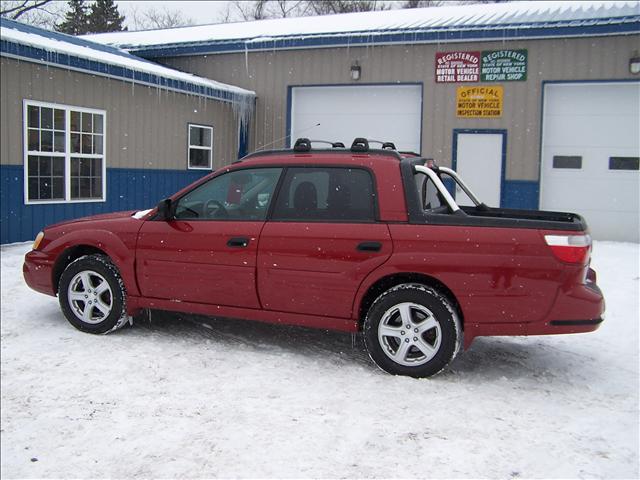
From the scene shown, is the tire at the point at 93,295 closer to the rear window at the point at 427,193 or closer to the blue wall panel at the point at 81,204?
the rear window at the point at 427,193

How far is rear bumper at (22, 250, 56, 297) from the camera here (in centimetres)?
549

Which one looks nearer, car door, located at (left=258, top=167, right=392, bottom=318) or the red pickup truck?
the red pickup truck

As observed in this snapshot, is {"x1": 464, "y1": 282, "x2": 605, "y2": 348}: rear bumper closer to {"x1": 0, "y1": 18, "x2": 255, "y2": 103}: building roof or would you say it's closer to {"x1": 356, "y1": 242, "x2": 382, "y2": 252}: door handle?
{"x1": 356, "y1": 242, "x2": 382, "y2": 252}: door handle

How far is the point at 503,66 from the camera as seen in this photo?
518 inches

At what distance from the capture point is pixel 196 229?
196 inches

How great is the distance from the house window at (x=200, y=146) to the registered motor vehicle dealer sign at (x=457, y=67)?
18.3 feet

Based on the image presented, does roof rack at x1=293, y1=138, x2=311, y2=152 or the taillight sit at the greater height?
roof rack at x1=293, y1=138, x2=311, y2=152

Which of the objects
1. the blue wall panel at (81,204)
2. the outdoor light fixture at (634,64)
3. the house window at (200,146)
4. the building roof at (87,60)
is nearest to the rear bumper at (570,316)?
the blue wall panel at (81,204)

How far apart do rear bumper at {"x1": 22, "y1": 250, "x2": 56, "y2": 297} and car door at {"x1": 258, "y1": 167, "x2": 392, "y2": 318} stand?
2105mm

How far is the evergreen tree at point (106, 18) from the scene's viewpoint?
31.3 metres

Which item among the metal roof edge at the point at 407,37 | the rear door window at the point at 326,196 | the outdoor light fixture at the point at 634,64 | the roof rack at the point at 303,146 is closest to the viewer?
the rear door window at the point at 326,196

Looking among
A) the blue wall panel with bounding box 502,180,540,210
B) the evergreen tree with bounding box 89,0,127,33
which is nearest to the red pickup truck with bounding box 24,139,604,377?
the blue wall panel with bounding box 502,180,540,210

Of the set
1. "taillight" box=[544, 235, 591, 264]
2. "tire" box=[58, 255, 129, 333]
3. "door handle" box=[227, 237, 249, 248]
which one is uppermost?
"taillight" box=[544, 235, 591, 264]

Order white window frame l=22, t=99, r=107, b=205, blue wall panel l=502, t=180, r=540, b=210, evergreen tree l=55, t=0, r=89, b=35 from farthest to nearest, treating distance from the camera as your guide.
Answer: evergreen tree l=55, t=0, r=89, b=35 → blue wall panel l=502, t=180, r=540, b=210 → white window frame l=22, t=99, r=107, b=205
